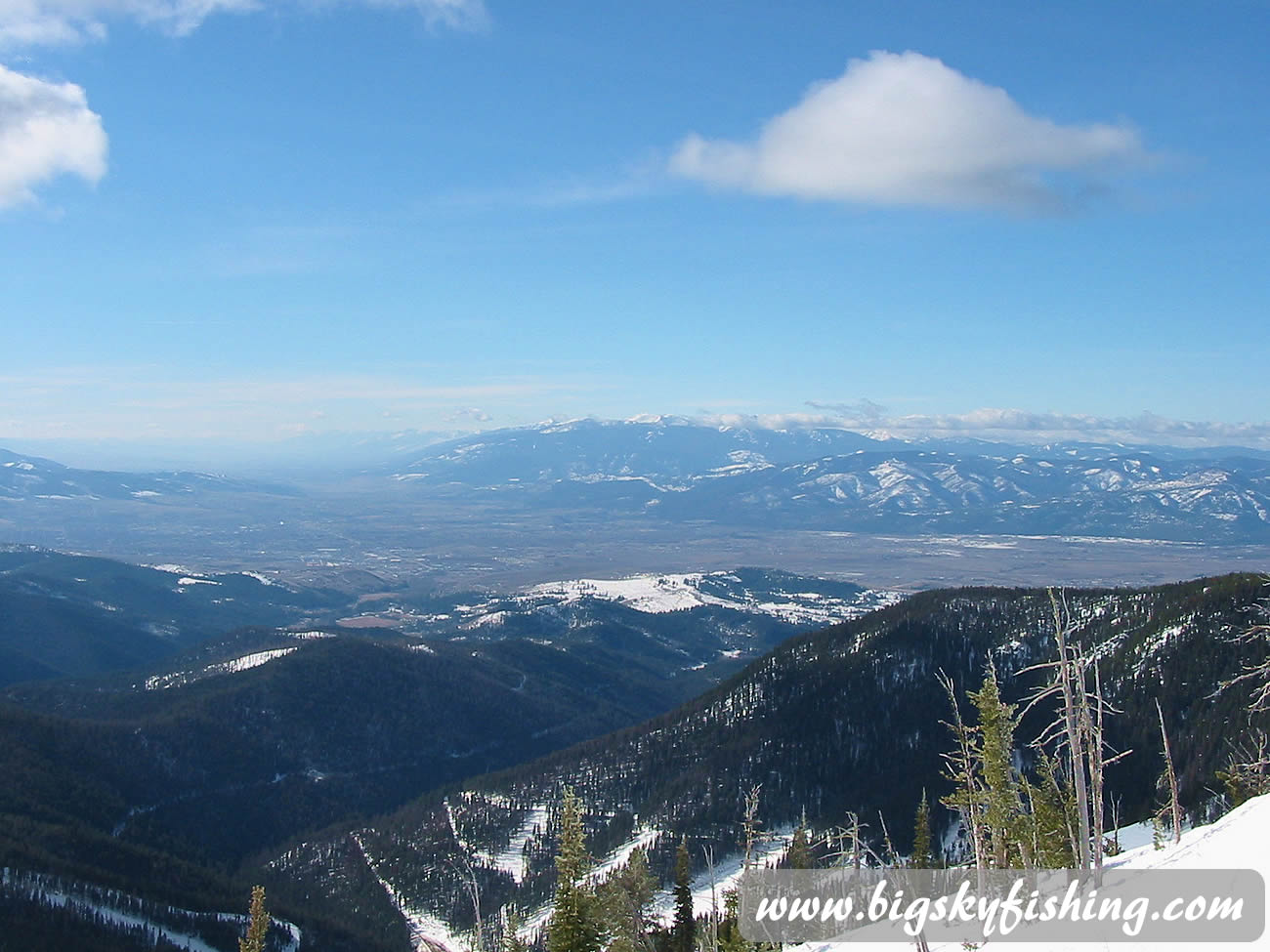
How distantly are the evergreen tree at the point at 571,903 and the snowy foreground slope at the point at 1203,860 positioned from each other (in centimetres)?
867

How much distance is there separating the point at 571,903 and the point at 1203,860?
23.4 meters

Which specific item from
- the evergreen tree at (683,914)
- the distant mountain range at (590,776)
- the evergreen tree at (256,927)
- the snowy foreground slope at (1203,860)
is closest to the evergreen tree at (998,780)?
the snowy foreground slope at (1203,860)

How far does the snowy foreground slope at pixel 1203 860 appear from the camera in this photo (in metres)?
23.2

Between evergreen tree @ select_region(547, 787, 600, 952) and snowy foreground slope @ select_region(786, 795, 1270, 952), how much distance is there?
8669 mm

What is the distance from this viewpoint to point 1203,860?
27797 millimetres

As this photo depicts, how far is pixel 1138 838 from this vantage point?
78812 mm

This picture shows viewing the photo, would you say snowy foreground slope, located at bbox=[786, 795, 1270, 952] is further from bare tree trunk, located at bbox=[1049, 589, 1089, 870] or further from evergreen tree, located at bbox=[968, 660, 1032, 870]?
evergreen tree, located at bbox=[968, 660, 1032, 870]

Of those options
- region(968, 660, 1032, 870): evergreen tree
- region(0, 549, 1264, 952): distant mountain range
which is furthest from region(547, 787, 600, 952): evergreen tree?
region(0, 549, 1264, 952): distant mountain range

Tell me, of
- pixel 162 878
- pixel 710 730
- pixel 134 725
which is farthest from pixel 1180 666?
pixel 134 725

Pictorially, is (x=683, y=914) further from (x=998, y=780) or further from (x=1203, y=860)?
(x=1203, y=860)

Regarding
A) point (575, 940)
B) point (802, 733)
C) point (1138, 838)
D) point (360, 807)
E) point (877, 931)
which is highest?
point (877, 931)

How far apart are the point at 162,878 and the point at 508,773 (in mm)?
65033

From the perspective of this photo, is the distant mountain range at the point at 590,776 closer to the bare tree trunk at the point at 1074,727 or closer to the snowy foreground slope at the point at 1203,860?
the snowy foreground slope at the point at 1203,860

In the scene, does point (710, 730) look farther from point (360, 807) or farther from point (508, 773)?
point (360, 807)
